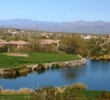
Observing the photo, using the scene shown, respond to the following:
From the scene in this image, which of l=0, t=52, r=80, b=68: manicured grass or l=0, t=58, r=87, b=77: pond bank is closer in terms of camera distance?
l=0, t=58, r=87, b=77: pond bank

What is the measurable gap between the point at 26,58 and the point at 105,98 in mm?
37273

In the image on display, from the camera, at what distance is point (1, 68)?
38281 mm

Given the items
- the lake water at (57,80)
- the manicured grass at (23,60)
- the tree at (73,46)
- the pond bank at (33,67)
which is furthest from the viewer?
the tree at (73,46)

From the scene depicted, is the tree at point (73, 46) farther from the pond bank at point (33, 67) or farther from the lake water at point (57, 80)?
the lake water at point (57, 80)

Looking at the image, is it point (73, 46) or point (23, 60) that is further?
point (73, 46)

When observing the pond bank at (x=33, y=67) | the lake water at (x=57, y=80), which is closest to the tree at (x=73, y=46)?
the pond bank at (x=33, y=67)

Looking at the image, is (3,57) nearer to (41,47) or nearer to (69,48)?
(41,47)

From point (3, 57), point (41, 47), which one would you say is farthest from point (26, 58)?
point (41, 47)

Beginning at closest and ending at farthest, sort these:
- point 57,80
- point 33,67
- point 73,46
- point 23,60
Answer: point 57,80, point 33,67, point 23,60, point 73,46

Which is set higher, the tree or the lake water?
the tree

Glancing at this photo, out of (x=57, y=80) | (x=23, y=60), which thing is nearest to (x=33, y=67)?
(x=23, y=60)

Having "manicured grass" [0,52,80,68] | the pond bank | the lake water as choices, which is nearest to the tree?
"manicured grass" [0,52,80,68]

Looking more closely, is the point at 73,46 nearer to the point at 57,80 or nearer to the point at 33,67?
the point at 33,67

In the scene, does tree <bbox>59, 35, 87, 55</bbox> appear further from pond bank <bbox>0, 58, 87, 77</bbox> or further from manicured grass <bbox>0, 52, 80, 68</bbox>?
pond bank <bbox>0, 58, 87, 77</bbox>
